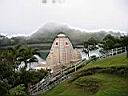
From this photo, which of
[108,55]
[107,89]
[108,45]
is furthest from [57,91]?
[108,45]

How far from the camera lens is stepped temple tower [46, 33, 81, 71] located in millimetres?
18125

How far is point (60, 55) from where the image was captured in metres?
18.4

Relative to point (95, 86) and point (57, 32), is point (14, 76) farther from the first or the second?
point (57, 32)

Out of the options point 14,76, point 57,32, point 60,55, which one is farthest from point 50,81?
point 57,32

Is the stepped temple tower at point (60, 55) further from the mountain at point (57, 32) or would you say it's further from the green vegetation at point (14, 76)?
the mountain at point (57, 32)

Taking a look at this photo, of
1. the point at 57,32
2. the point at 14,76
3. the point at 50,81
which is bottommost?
the point at 50,81

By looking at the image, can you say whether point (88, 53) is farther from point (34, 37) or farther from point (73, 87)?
point (73, 87)

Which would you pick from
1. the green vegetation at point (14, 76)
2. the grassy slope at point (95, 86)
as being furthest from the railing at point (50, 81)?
the grassy slope at point (95, 86)

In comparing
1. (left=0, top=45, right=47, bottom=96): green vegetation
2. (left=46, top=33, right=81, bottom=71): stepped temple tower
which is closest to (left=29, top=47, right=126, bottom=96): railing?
(left=0, top=45, right=47, bottom=96): green vegetation

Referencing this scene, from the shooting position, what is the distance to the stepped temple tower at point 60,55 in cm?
1812

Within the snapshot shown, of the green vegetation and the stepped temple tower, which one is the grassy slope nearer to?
the green vegetation

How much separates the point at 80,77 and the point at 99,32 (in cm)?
1053

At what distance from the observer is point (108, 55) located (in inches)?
659

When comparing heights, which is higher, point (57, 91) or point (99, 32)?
point (99, 32)
